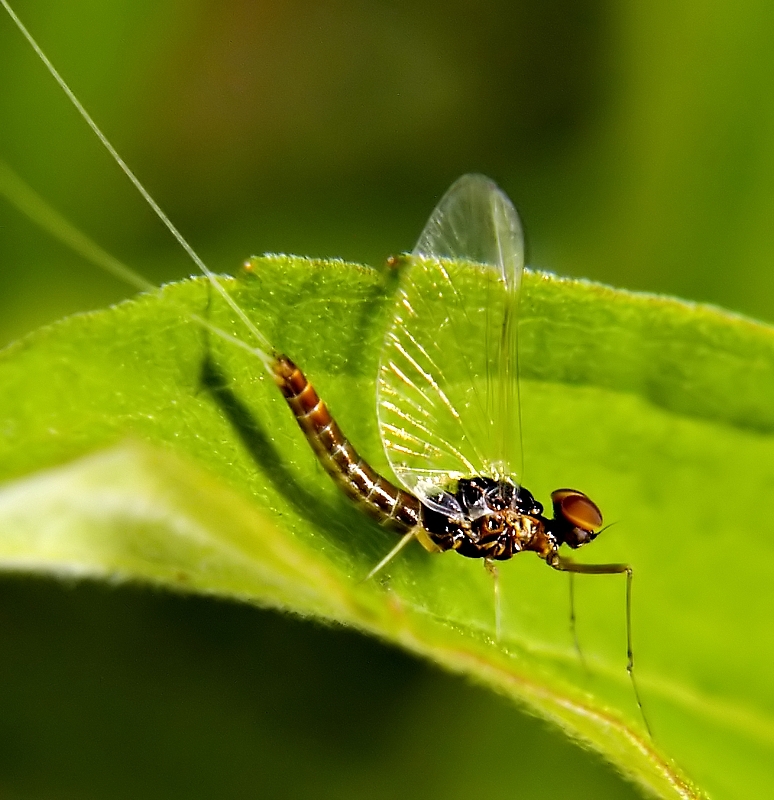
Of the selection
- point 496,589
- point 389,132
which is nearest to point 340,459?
point 496,589

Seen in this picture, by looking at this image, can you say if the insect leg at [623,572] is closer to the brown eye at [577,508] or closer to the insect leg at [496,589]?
the brown eye at [577,508]

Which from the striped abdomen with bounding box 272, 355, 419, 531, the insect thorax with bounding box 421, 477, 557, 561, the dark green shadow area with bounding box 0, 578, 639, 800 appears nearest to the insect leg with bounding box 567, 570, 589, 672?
the insect thorax with bounding box 421, 477, 557, 561

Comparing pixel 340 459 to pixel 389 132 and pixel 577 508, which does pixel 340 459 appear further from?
pixel 389 132

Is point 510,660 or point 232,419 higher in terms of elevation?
point 232,419

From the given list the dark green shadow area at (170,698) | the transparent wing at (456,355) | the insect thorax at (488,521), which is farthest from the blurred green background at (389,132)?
the dark green shadow area at (170,698)

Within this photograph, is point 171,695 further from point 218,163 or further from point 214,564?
point 218,163

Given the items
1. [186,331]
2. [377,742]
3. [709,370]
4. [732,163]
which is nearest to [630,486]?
[709,370]
